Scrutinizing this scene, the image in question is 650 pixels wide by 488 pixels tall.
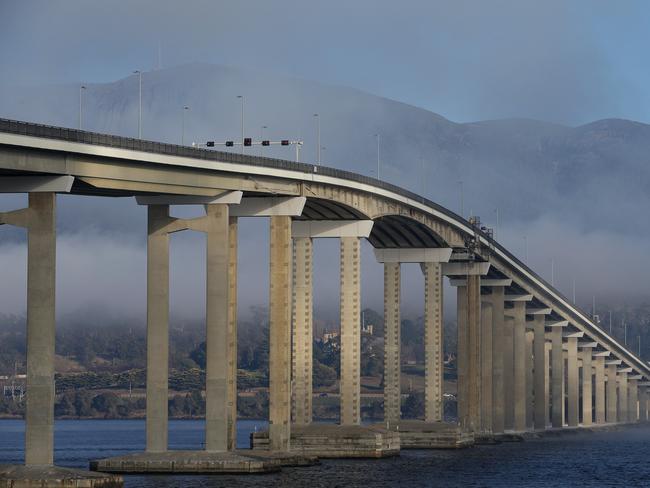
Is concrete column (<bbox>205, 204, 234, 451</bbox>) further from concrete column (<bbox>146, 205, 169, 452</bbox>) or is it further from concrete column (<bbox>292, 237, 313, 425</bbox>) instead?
concrete column (<bbox>292, 237, 313, 425</bbox>)

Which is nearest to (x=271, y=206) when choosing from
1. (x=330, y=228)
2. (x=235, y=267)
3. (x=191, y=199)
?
(x=235, y=267)

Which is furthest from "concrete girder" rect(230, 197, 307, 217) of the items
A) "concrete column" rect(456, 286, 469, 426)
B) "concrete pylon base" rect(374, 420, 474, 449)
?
"concrete column" rect(456, 286, 469, 426)

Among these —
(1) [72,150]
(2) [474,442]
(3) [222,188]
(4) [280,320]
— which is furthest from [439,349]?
(1) [72,150]

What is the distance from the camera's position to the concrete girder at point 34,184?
97.5 meters

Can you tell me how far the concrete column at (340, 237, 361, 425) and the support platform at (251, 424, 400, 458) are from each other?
3929 millimetres

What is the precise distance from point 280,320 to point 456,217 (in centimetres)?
5125

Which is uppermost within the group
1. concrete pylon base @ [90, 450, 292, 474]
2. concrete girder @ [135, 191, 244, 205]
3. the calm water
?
concrete girder @ [135, 191, 244, 205]

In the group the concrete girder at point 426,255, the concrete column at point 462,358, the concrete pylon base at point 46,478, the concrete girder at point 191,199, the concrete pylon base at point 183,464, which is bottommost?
the concrete pylon base at point 183,464

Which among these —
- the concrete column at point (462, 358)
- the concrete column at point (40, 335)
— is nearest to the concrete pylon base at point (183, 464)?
the concrete column at point (40, 335)

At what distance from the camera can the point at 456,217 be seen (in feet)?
580

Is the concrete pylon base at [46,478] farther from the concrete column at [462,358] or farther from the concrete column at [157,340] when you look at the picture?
the concrete column at [462,358]

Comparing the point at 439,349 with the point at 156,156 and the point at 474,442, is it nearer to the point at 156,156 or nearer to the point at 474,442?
the point at 474,442

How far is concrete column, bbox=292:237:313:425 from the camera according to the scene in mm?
147625

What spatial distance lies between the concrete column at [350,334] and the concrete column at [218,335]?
32.2 meters
